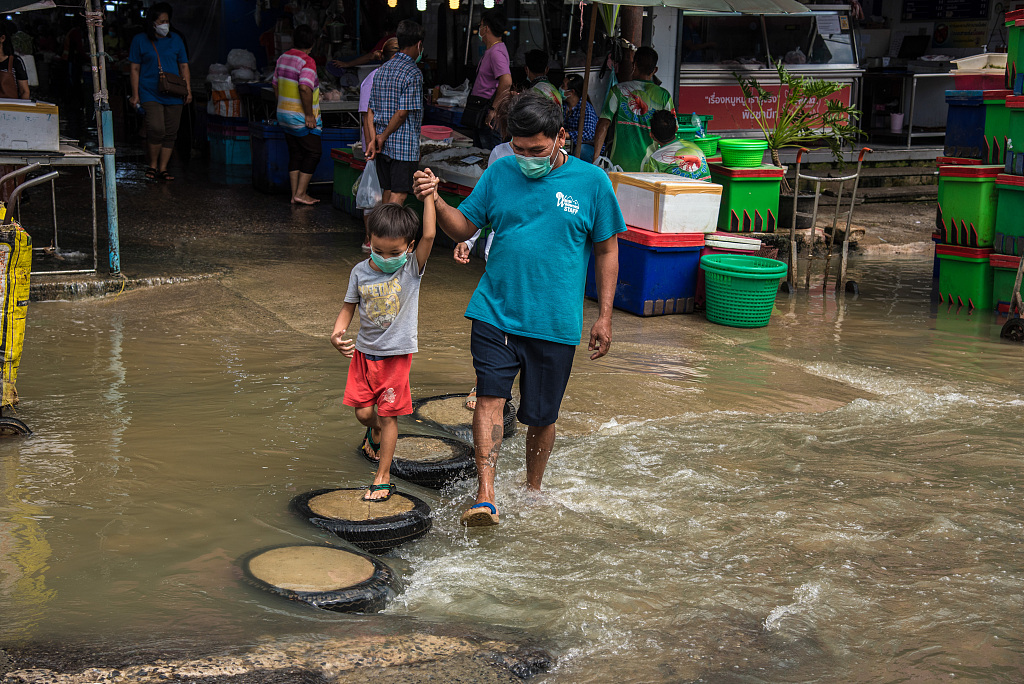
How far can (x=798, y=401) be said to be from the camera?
5.97 meters

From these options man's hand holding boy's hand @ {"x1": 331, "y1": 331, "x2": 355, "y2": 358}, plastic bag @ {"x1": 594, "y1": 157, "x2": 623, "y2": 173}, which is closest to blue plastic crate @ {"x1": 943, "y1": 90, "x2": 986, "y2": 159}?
plastic bag @ {"x1": 594, "y1": 157, "x2": 623, "y2": 173}

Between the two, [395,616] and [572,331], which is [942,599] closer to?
[572,331]

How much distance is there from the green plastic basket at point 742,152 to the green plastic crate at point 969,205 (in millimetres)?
1640

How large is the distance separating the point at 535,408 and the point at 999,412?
3.23m

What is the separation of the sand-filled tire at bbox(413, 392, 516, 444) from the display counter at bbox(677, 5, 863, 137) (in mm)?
7701

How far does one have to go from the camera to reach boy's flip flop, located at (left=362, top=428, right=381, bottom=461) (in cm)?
475

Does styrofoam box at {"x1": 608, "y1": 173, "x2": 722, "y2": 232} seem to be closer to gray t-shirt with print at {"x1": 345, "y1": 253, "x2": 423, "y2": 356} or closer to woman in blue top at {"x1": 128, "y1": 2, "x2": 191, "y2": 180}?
gray t-shirt with print at {"x1": 345, "y1": 253, "x2": 423, "y2": 356}

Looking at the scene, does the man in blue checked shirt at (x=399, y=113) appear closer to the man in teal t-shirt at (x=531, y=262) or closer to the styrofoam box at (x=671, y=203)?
the styrofoam box at (x=671, y=203)

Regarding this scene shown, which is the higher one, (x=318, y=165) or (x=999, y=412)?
(x=318, y=165)

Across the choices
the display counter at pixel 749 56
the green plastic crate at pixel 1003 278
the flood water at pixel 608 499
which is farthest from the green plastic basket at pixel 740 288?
the display counter at pixel 749 56

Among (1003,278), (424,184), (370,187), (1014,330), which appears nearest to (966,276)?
(1003,278)

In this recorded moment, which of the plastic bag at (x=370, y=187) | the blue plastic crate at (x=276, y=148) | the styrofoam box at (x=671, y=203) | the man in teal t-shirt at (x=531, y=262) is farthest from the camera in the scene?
the blue plastic crate at (x=276, y=148)

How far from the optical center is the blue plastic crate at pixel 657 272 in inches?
309

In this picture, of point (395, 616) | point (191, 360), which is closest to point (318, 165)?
point (191, 360)
